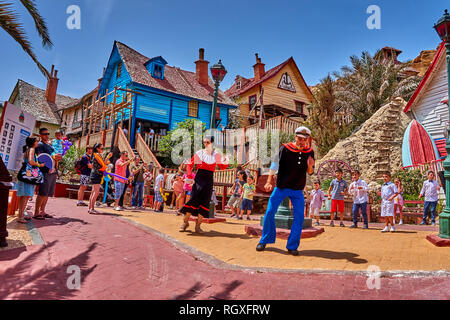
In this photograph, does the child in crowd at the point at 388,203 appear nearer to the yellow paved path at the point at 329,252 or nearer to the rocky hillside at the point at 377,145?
the yellow paved path at the point at 329,252

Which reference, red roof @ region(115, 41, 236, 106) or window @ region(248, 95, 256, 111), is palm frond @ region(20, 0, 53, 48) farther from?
window @ region(248, 95, 256, 111)

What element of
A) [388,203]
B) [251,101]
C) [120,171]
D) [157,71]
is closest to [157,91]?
[157,71]

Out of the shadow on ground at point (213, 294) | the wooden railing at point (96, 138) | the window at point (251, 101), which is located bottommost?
the shadow on ground at point (213, 294)

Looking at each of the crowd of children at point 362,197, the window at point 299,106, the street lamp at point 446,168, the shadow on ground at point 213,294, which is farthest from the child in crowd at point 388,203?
the window at point 299,106

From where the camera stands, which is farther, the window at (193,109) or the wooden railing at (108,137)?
the window at (193,109)

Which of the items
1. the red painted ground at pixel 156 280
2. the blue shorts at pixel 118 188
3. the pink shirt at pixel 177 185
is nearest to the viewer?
the red painted ground at pixel 156 280

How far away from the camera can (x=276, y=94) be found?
28.0m

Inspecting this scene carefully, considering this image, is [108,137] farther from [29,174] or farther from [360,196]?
[360,196]

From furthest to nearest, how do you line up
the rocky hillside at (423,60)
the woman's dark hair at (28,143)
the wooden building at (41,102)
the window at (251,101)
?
the rocky hillside at (423,60)
the wooden building at (41,102)
the window at (251,101)
the woman's dark hair at (28,143)

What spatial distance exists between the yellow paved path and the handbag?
2.35 metres

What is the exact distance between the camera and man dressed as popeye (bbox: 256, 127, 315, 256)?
4.38m

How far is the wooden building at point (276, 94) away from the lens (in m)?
27.2

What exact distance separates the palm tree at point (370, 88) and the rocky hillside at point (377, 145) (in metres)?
7.09
